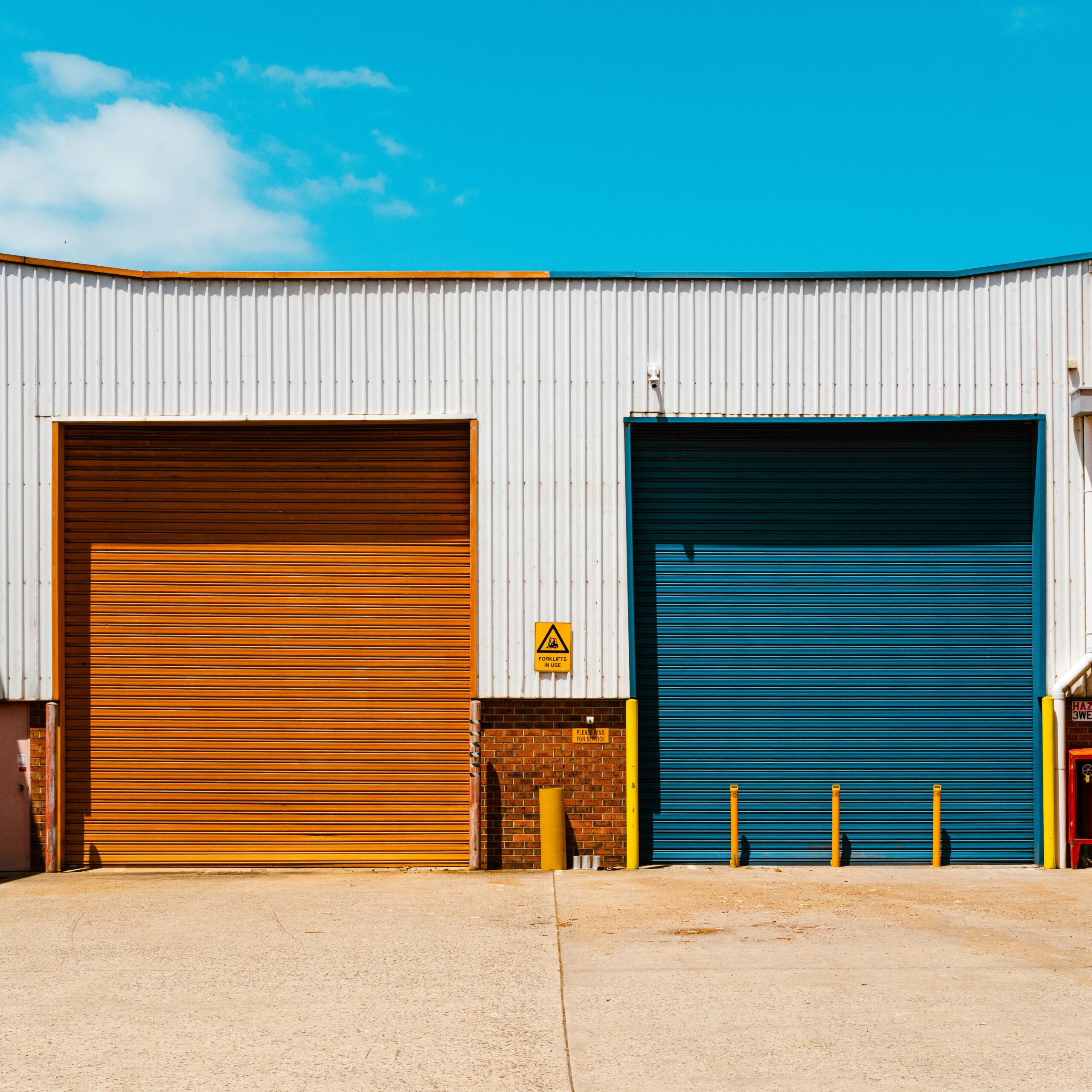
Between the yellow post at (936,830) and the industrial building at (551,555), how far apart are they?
5.7 inches

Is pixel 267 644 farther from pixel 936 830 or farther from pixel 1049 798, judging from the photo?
pixel 1049 798

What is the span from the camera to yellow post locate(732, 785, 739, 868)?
12.3m

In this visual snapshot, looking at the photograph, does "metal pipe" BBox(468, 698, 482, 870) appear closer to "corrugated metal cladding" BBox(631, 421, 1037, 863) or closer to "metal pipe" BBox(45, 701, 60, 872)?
"corrugated metal cladding" BBox(631, 421, 1037, 863)

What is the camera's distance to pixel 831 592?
1279 centimetres

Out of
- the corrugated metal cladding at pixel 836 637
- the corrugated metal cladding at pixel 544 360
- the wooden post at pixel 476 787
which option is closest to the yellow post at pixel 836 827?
the corrugated metal cladding at pixel 836 637

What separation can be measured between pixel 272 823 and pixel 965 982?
8.12m

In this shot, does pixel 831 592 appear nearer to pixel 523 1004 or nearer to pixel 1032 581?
pixel 1032 581

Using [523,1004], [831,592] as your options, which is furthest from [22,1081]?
[831,592]

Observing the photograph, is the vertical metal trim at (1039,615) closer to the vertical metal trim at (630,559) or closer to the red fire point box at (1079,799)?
the red fire point box at (1079,799)

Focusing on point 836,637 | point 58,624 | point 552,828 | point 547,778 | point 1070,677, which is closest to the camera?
point 552,828

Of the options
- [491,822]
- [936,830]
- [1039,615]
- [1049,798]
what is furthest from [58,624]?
[1049,798]

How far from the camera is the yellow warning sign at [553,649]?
12359 mm

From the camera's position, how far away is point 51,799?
1242 cm

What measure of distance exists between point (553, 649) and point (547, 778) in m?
1.52
